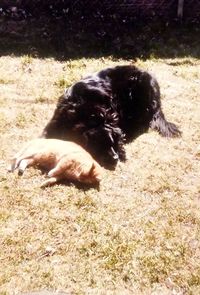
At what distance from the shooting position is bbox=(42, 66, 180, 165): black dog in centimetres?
570

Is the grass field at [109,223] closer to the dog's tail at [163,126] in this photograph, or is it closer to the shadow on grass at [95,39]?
the dog's tail at [163,126]

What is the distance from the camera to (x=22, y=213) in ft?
15.5

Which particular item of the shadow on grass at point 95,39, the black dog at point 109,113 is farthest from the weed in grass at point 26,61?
the black dog at point 109,113

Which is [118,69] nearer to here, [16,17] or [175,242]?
[175,242]

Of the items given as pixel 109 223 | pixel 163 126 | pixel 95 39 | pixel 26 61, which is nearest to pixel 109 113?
pixel 163 126

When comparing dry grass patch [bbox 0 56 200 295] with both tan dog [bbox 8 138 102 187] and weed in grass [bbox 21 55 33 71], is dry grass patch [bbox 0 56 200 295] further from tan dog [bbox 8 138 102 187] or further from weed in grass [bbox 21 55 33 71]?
weed in grass [bbox 21 55 33 71]

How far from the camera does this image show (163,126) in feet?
21.7

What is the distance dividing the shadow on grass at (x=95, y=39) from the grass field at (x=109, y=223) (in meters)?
2.61

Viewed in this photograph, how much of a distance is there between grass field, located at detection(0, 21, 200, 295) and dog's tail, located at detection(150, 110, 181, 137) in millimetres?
124

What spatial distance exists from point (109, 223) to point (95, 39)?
5899 mm

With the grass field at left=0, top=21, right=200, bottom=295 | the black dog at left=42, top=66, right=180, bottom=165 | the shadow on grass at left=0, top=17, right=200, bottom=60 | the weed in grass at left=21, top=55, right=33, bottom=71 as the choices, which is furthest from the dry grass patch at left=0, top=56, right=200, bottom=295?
the shadow on grass at left=0, top=17, right=200, bottom=60

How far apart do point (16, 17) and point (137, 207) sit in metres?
6.77

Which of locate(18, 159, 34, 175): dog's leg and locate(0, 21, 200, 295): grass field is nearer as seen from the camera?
locate(0, 21, 200, 295): grass field

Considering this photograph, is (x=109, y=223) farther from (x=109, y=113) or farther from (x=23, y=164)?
(x=109, y=113)
